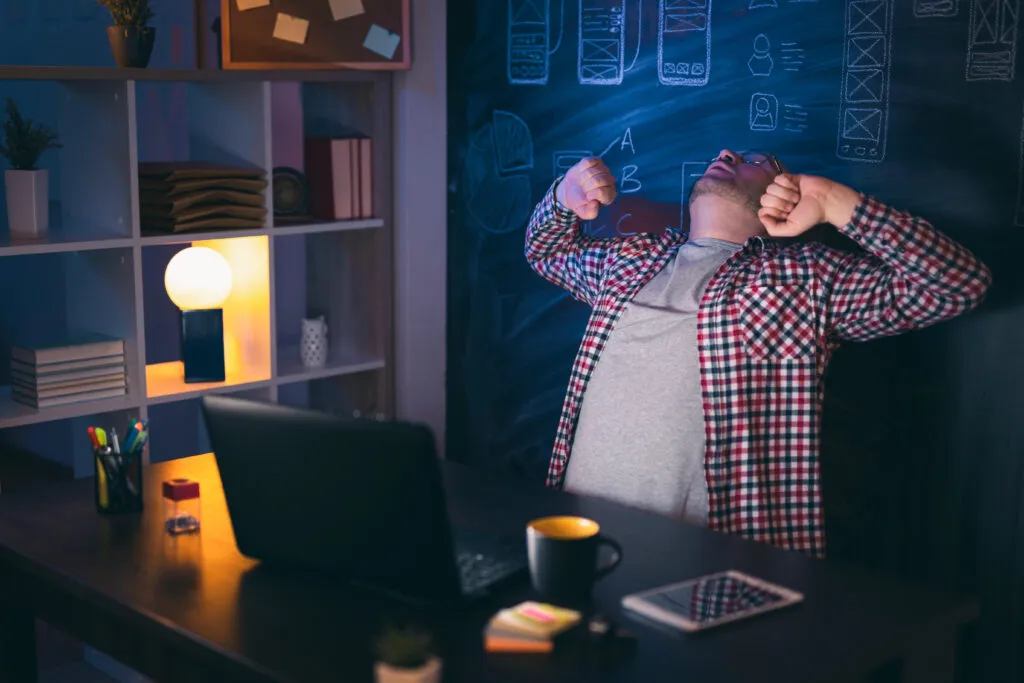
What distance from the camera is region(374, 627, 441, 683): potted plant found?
1240 millimetres

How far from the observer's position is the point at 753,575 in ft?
5.46

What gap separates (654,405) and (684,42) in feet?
3.28

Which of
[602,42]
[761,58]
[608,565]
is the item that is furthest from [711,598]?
[602,42]

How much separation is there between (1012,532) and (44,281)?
2.76 m

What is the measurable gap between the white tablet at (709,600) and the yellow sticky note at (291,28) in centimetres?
221

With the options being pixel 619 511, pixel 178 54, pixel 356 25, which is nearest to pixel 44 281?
pixel 178 54

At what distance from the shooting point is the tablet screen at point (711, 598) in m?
1.52

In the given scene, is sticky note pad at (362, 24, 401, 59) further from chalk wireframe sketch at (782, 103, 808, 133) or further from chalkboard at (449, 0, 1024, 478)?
chalk wireframe sketch at (782, 103, 808, 133)

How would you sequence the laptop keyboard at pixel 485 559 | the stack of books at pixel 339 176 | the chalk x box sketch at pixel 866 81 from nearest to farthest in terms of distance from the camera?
the laptop keyboard at pixel 485 559 < the chalk x box sketch at pixel 866 81 < the stack of books at pixel 339 176

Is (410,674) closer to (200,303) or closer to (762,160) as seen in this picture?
(762,160)

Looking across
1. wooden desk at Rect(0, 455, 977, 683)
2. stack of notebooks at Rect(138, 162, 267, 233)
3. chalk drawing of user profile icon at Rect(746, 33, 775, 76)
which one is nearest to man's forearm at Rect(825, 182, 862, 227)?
chalk drawing of user profile icon at Rect(746, 33, 775, 76)

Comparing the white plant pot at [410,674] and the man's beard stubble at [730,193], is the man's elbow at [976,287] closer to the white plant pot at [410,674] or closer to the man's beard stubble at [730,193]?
the man's beard stubble at [730,193]

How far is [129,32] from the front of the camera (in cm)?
305

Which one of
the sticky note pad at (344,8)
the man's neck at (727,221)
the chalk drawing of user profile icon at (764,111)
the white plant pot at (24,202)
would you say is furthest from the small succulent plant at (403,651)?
the sticky note pad at (344,8)
